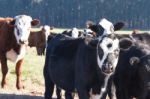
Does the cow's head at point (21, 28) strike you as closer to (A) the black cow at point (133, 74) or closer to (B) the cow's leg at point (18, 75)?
(B) the cow's leg at point (18, 75)

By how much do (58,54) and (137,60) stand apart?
78.7 inches

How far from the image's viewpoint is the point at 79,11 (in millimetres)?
73750

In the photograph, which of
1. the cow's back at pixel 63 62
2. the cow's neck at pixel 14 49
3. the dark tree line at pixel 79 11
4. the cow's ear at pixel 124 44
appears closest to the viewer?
the cow's ear at pixel 124 44

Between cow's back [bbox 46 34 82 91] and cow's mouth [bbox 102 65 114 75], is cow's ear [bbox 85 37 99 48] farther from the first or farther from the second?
cow's back [bbox 46 34 82 91]

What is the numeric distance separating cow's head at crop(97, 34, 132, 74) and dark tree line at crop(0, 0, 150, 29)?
57795 mm

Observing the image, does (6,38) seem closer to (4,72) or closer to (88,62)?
(4,72)

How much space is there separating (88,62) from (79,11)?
65.0 meters

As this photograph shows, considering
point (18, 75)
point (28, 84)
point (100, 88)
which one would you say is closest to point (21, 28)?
point (18, 75)

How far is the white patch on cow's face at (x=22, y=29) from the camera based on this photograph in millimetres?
13953

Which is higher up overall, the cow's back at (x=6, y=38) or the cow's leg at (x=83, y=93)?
the cow's back at (x=6, y=38)

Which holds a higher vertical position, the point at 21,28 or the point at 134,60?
the point at 21,28

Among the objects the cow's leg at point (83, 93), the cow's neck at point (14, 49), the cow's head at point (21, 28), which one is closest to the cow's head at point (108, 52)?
the cow's leg at point (83, 93)

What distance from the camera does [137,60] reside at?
8.82 meters

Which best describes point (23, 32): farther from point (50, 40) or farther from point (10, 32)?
point (50, 40)
